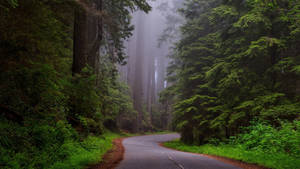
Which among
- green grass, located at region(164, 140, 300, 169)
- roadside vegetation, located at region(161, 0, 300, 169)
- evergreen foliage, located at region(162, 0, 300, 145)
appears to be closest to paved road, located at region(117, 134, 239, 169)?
green grass, located at region(164, 140, 300, 169)

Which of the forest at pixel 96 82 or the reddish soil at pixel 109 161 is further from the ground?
the forest at pixel 96 82

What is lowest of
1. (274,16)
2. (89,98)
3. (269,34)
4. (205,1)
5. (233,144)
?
(233,144)

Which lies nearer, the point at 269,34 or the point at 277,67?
the point at 277,67

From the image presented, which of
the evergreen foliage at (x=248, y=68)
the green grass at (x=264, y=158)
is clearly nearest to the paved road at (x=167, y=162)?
the green grass at (x=264, y=158)

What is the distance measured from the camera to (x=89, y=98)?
8930mm

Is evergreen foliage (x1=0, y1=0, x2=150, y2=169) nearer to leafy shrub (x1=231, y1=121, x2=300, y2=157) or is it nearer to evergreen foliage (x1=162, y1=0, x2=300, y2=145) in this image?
leafy shrub (x1=231, y1=121, x2=300, y2=157)

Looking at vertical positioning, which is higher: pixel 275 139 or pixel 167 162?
pixel 275 139

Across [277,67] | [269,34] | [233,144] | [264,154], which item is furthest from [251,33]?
[264,154]

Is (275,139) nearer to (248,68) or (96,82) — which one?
(248,68)

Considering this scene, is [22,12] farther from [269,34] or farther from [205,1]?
[205,1]

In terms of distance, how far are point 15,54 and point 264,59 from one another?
13847mm

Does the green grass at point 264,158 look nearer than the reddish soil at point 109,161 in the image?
No

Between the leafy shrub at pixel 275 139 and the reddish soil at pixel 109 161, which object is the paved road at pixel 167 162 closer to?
the reddish soil at pixel 109 161

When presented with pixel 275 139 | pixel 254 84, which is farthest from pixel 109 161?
pixel 254 84
